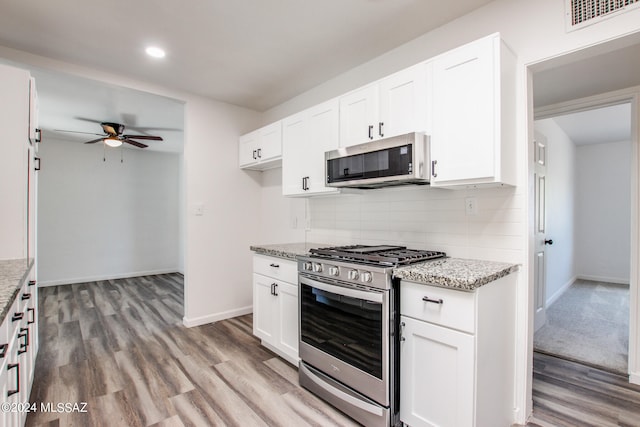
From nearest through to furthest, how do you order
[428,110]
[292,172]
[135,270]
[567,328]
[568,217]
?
1. [428,110]
2. [292,172]
3. [567,328]
4. [568,217]
5. [135,270]

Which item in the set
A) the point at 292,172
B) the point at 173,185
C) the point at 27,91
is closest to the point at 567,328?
the point at 292,172

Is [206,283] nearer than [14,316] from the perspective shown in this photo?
No

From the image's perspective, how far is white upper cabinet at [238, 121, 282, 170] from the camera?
330 centimetres

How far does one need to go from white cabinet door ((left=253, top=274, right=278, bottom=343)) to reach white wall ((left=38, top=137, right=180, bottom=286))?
4.48 meters

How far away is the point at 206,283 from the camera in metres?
3.68

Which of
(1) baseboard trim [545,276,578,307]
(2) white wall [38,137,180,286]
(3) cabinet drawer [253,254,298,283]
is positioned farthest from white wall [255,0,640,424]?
(2) white wall [38,137,180,286]

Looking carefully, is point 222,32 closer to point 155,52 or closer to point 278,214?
point 155,52

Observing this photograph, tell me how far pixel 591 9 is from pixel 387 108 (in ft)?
3.76

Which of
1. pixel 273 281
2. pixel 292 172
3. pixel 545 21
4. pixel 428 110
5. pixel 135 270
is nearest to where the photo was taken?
pixel 545 21

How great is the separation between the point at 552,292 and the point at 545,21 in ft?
13.2

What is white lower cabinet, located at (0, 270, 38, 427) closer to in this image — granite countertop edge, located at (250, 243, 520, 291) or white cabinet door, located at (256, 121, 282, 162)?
granite countertop edge, located at (250, 243, 520, 291)

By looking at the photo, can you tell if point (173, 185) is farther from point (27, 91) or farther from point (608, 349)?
point (608, 349)

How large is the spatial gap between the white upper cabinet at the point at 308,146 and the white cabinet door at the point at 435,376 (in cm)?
139

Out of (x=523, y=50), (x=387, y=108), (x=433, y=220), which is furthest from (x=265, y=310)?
(x=523, y=50)
